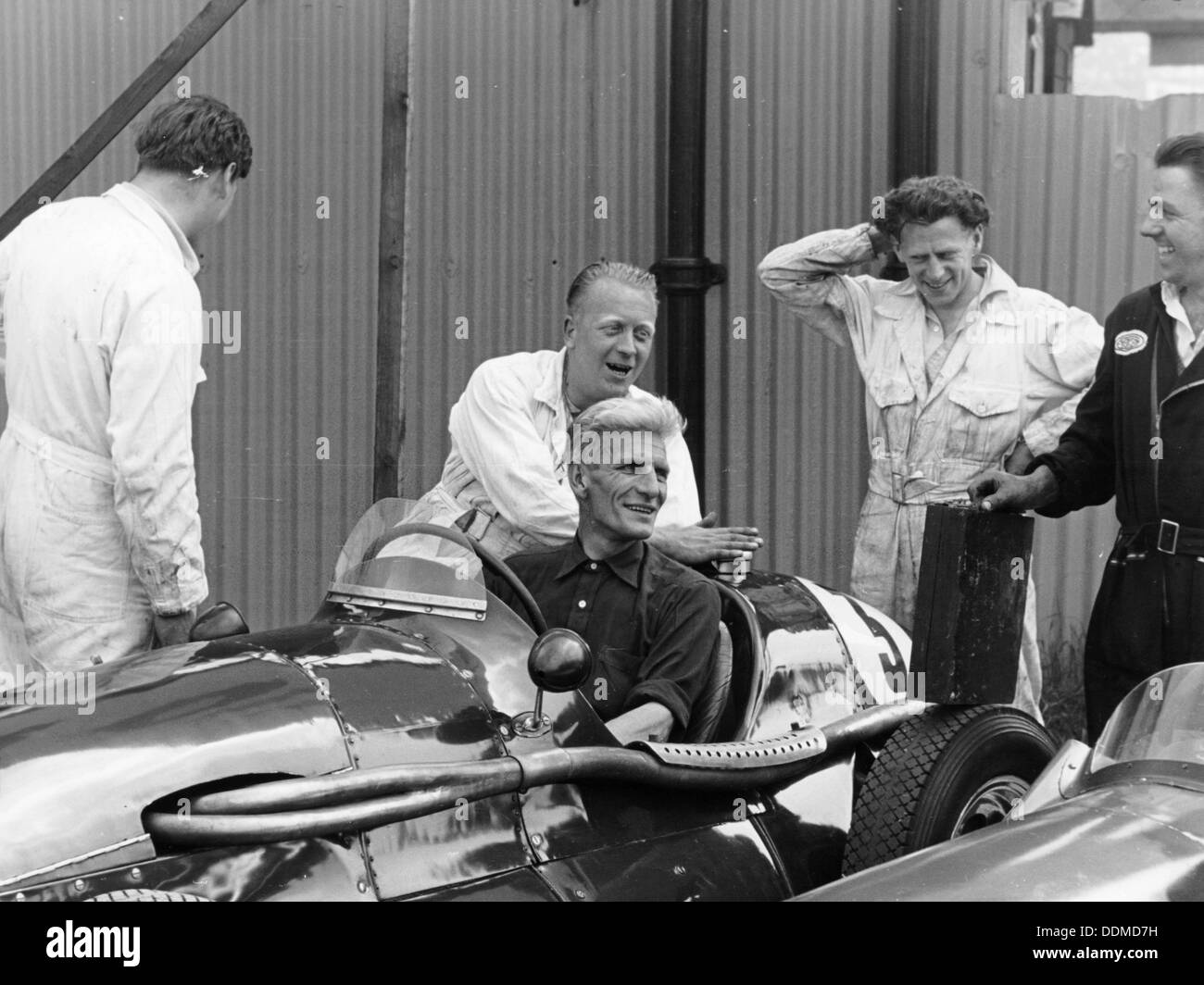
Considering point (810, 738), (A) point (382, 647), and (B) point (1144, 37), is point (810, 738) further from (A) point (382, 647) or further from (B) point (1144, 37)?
(B) point (1144, 37)

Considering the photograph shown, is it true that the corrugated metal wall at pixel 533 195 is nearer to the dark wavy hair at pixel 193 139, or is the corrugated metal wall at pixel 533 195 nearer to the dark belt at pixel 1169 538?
the dark wavy hair at pixel 193 139

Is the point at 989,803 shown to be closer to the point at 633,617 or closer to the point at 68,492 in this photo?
the point at 633,617

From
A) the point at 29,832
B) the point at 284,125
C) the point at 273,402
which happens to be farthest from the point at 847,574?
the point at 29,832

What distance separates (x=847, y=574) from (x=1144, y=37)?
2696 mm

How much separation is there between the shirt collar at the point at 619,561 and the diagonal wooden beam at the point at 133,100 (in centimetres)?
283

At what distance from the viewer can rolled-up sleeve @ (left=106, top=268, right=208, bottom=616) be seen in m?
3.82

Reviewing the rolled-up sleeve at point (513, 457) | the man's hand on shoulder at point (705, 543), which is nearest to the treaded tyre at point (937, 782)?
the man's hand on shoulder at point (705, 543)

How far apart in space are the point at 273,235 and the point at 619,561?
359 cm

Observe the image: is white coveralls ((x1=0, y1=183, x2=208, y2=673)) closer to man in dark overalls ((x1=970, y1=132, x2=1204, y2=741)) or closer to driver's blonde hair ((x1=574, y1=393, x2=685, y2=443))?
driver's blonde hair ((x1=574, y1=393, x2=685, y2=443))

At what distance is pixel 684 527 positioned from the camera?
4020 mm

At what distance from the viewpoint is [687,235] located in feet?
21.0

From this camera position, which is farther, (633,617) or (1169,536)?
(1169,536)

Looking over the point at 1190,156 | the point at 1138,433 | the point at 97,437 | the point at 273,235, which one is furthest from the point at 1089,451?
the point at 273,235

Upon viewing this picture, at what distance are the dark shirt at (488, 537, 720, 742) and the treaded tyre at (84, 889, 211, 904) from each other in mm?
1125
